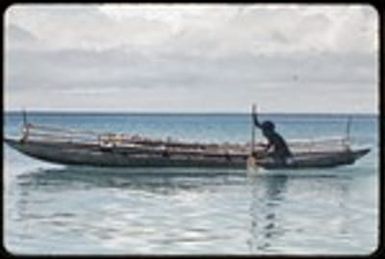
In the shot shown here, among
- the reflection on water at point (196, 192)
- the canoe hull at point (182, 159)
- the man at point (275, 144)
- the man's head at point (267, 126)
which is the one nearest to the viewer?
the man's head at point (267, 126)

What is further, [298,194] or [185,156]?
[298,194]

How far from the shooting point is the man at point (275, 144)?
36.8 feet

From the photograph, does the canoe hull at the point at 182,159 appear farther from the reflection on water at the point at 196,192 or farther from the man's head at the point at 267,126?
the man's head at the point at 267,126

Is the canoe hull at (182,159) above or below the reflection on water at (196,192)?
above

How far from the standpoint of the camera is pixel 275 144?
13.4 m

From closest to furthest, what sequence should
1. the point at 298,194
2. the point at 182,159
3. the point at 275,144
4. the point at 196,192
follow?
the point at 275,144
the point at 182,159
the point at 196,192
the point at 298,194

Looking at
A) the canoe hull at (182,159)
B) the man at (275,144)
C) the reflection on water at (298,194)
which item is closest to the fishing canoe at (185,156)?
the canoe hull at (182,159)

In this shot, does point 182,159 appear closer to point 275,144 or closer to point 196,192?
point 196,192

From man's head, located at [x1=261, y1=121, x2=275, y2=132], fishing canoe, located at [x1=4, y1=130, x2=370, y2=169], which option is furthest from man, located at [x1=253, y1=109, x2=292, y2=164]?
fishing canoe, located at [x1=4, y1=130, x2=370, y2=169]

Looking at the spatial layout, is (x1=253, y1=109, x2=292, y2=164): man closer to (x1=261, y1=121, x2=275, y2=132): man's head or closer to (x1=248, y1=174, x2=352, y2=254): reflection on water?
(x1=261, y1=121, x2=275, y2=132): man's head

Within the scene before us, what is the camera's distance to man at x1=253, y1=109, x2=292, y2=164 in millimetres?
11227

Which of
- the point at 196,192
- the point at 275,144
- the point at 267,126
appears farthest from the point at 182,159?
the point at 267,126

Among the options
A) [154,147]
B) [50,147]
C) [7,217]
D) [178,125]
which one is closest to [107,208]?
[50,147]

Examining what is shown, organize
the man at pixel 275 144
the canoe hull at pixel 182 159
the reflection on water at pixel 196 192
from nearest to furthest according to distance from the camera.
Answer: the man at pixel 275 144 < the reflection on water at pixel 196 192 < the canoe hull at pixel 182 159
